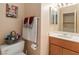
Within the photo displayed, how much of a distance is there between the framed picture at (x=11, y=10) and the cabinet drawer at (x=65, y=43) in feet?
2.51

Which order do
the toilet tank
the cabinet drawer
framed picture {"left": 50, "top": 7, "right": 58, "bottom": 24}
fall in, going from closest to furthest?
the cabinet drawer → the toilet tank → framed picture {"left": 50, "top": 7, "right": 58, "bottom": 24}

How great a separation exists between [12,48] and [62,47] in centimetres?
81

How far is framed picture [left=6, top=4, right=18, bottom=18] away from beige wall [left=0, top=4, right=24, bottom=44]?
0.17 ft

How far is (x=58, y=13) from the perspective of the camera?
6.31 feet

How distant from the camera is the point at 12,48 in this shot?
5.64ft

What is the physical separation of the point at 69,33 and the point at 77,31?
0.16m

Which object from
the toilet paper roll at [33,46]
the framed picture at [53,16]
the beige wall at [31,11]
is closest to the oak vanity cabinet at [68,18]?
the framed picture at [53,16]

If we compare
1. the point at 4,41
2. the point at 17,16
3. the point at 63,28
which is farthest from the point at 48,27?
the point at 4,41

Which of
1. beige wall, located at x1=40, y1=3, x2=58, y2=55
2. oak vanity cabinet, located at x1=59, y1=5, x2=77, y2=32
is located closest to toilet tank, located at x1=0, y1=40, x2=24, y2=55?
beige wall, located at x1=40, y1=3, x2=58, y2=55

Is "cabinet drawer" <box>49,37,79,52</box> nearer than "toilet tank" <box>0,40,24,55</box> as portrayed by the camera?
Yes

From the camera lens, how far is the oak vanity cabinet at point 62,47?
1.46 meters

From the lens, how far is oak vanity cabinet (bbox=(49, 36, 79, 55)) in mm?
1465

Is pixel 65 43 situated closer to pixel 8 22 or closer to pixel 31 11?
pixel 31 11

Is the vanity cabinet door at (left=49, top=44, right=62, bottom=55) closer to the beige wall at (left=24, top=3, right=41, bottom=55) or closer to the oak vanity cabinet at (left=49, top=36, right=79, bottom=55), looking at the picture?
the oak vanity cabinet at (left=49, top=36, right=79, bottom=55)
